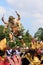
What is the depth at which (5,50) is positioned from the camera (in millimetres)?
2773

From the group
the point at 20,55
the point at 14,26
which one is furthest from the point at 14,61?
the point at 14,26

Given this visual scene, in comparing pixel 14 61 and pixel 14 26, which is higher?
pixel 14 26

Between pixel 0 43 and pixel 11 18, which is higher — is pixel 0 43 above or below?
below

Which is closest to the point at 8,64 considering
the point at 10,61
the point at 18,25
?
the point at 10,61

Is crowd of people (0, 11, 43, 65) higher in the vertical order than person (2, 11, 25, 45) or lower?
lower

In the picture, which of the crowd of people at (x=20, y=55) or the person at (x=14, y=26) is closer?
the crowd of people at (x=20, y=55)

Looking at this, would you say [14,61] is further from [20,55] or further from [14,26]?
[14,26]

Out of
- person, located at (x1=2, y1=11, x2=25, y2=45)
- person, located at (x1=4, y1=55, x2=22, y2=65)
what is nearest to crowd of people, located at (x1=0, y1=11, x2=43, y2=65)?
person, located at (x1=4, y1=55, x2=22, y2=65)

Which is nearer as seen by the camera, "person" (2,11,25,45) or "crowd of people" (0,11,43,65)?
"crowd of people" (0,11,43,65)

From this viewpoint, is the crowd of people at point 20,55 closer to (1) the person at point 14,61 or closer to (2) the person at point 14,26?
(1) the person at point 14,61

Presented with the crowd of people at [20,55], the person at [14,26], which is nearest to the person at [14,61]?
the crowd of people at [20,55]

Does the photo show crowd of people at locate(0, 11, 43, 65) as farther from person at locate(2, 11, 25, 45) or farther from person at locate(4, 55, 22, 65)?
person at locate(2, 11, 25, 45)

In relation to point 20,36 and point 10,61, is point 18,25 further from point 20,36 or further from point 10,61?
point 10,61

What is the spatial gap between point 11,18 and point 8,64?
7.83 m
